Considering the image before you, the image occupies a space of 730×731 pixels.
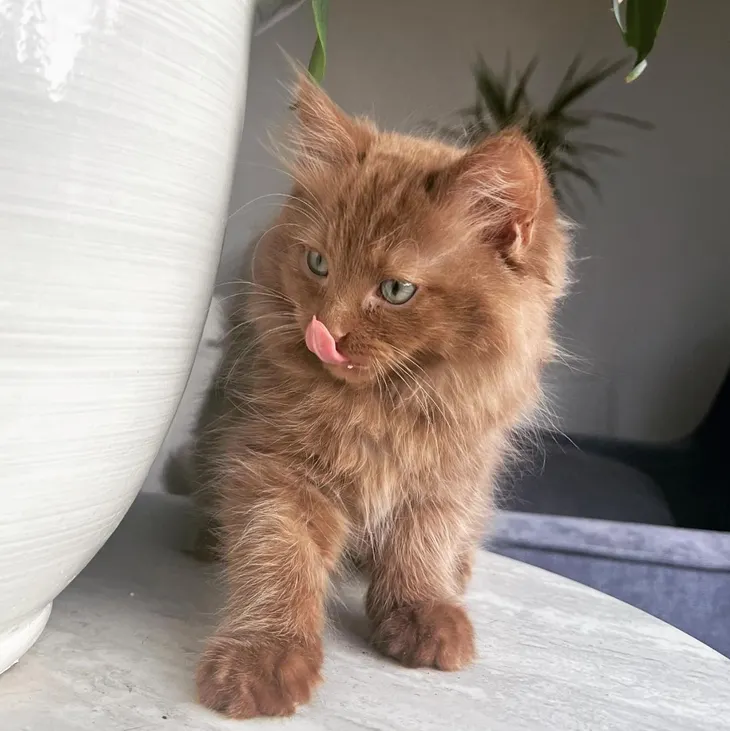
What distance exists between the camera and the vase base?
0.55m

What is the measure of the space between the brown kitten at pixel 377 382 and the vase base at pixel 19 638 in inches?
5.5

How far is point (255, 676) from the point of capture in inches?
22.1

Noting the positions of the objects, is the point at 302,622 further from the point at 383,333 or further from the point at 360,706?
the point at 383,333

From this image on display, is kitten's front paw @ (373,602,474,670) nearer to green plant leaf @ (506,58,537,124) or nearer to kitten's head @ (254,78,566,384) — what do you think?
kitten's head @ (254,78,566,384)


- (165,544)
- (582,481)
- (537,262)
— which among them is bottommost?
(582,481)

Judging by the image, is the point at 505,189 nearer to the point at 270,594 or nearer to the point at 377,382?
the point at 377,382

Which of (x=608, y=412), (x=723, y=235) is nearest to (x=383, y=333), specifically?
(x=608, y=412)

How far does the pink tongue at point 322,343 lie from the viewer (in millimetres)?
620

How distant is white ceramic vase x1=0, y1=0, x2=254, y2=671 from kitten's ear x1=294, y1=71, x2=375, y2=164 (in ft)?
0.54

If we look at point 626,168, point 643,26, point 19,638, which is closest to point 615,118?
point 626,168

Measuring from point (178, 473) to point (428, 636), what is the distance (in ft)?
1.93

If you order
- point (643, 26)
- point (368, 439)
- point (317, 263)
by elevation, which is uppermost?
point (643, 26)

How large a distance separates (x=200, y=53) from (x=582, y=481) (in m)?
1.63

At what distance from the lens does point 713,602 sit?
1331mm
